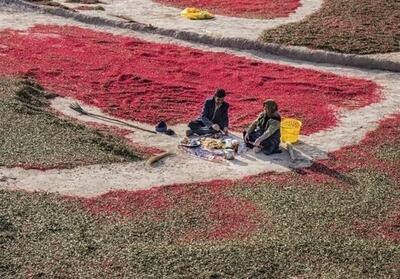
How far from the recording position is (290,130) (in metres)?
16.4

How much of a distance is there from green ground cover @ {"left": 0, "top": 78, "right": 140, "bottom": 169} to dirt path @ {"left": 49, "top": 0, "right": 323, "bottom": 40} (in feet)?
29.8

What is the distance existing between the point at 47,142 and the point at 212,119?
368 centimetres

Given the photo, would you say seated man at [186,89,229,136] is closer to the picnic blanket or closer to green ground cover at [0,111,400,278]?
the picnic blanket

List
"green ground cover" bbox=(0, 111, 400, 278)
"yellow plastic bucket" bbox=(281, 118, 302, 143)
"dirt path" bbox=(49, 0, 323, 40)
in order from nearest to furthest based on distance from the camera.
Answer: "green ground cover" bbox=(0, 111, 400, 278) < "yellow plastic bucket" bbox=(281, 118, 302, 143) < "dirt path" bbox=(49, 0, 323, 40)

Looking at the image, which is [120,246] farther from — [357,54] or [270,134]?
[357,54]

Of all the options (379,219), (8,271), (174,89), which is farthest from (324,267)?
(174,89)

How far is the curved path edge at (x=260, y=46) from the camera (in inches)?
882

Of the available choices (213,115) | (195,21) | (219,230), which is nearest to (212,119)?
(213,115)

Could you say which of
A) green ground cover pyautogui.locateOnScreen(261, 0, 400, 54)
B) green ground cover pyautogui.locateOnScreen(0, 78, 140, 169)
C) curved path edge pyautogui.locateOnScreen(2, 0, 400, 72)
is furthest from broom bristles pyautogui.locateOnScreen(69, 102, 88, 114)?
green ground cover pyautogui.locateOnScreen(261, 0, 400, 54)

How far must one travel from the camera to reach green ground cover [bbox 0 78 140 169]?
14594 mm

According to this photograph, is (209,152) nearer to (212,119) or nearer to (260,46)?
(212,119)

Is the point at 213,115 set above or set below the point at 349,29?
below

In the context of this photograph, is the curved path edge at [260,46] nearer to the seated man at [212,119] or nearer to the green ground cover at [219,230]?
the seated man at [212,119]

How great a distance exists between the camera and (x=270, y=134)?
15.4 metres
